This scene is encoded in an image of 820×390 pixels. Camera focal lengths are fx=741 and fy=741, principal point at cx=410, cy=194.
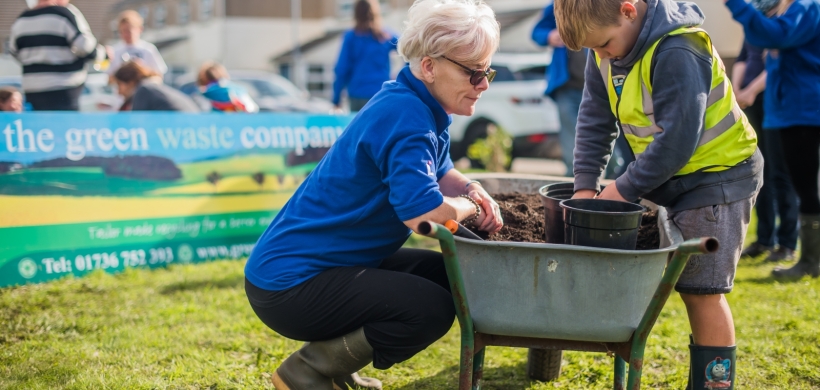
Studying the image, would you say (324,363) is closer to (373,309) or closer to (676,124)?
(373,309)

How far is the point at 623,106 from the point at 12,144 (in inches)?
137

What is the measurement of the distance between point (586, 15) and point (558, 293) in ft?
2.86

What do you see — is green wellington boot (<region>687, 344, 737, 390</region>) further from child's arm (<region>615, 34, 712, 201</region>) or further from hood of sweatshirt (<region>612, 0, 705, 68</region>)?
hood of sweatshirt (<region>612, 0, 705, 68</region>)

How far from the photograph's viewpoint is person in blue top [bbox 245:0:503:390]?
Result: 2.25m

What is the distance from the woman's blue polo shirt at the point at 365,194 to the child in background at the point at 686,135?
1.92 feet

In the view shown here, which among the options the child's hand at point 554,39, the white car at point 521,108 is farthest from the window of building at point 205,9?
the child's hand at point 554,39

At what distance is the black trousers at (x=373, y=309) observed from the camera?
92.6 inches

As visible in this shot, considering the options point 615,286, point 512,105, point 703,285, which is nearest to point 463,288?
point 615,286

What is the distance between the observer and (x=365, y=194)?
7.75 ft

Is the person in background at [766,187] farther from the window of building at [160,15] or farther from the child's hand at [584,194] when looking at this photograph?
the window of building at [160,15]

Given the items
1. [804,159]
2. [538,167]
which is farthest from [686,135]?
[538,167]

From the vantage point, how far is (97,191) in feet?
15.0

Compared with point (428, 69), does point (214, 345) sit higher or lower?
lower

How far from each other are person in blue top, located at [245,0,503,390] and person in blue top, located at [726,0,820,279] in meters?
2.38
